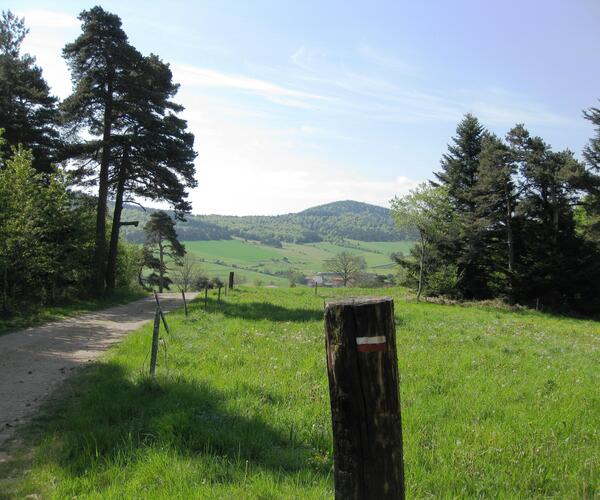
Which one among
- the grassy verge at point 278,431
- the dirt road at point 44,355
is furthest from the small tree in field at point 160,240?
the grassy verge at point 278,431

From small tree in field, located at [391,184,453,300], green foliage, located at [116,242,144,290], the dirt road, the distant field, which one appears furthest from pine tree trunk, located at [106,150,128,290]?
the distant field

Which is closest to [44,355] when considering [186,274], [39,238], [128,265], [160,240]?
[39,238]

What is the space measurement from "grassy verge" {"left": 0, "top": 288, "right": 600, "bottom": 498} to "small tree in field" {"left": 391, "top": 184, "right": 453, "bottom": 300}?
26390 mm

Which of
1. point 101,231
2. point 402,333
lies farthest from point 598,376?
point 101,231

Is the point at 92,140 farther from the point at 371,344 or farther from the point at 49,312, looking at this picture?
the point at 371,344

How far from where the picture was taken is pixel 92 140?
25.8 meters

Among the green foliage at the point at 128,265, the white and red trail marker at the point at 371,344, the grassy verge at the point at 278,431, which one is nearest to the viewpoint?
the white and red trail marker at the point at 371,344

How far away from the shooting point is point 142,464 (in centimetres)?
436

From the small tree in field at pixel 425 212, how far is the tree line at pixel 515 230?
79 millimetres

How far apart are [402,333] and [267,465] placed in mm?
10280

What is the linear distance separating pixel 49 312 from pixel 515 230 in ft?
107

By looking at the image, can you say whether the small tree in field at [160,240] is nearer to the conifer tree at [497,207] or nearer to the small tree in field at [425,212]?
the small tree in field at [425,212]

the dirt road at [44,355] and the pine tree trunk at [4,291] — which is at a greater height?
the pine tree trunk at [4,291]

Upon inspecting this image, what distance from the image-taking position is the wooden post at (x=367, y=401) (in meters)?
2.23
